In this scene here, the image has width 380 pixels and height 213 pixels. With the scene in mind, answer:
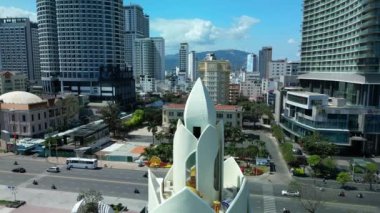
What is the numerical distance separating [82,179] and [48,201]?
33.4ft

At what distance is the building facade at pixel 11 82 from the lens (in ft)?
474

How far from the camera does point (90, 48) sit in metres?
135

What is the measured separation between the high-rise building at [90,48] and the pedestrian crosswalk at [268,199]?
94.4 meters

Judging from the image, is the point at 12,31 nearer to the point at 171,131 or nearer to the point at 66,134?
the point at 66,134

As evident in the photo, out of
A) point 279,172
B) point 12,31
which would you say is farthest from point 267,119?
point 12,31

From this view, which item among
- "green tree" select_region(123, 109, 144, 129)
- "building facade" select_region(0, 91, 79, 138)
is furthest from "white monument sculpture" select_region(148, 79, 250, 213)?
"green tree" select_region(123, 109, 144, 129)

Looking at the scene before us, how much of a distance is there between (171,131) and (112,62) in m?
68.0

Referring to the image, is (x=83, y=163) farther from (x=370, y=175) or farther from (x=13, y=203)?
(x=370, y=175)

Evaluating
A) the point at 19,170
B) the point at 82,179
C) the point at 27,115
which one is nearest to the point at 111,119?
the point at 27,115

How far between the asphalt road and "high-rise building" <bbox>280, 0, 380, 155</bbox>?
42302mm

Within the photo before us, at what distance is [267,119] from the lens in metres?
119

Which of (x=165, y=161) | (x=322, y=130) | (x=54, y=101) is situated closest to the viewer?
(x=165, y=161)

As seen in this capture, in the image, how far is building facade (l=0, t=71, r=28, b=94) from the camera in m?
144

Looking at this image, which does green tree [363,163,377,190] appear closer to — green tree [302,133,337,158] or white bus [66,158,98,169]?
green tree [302,133,337,158]
